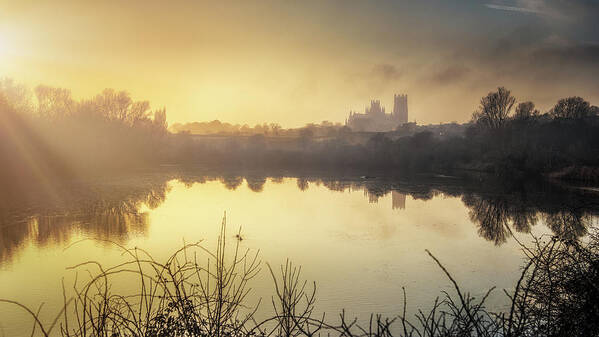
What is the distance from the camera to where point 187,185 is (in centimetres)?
3033

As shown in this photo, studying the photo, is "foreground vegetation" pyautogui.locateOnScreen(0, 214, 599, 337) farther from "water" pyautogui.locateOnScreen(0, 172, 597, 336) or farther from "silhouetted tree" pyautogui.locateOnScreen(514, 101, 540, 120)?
"silhouetted tree" pyautogui.locateOnScreen(514, 101, 540, 120)

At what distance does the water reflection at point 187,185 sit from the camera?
1359 cm

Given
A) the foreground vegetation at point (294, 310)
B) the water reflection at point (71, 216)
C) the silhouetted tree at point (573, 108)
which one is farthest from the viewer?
the silhouetted tree at point (573, 108)

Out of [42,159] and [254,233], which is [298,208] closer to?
[254,233]

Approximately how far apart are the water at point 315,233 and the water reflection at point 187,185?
0.23 feet

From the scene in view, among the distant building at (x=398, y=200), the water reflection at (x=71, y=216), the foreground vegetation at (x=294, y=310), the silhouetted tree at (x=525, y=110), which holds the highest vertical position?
the silhouetted tree at (x=525, y=110)

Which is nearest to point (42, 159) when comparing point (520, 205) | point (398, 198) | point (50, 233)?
point (50, 233)

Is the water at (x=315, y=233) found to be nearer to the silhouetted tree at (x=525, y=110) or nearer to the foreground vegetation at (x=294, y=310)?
the foreground vegetation at (x=294, y=310)

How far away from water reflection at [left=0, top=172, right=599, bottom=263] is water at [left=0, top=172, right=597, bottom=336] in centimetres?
7

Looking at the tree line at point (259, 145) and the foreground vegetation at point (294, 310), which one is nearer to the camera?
the foreground vegetation at point (294, 310)

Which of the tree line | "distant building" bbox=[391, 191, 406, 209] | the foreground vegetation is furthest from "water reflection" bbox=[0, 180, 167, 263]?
"distant building" bbox=[391, 191, 406, 209]

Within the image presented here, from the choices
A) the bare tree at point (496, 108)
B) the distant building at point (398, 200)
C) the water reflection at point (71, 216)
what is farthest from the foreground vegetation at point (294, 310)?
the bare tree at point (496, 108)

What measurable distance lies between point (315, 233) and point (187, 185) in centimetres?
1804

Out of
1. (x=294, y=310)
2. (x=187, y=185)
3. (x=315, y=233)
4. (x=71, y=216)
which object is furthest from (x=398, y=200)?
(x=294, y=310)
